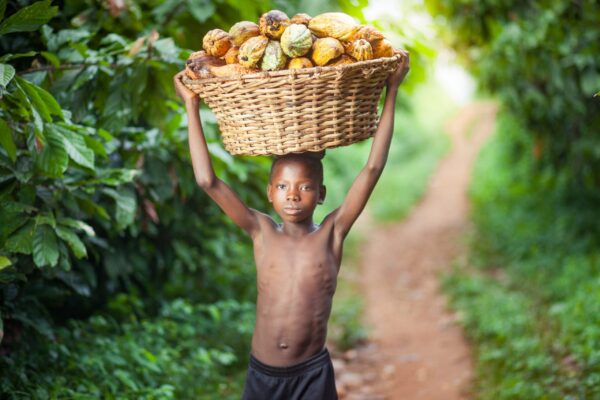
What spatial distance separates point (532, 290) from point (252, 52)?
493 cm

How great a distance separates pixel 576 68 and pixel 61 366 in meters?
4.87

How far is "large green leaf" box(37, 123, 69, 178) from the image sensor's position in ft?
8.56

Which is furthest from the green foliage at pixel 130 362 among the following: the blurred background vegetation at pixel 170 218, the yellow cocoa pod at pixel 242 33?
the yellow cocoa pod at pixel 242 33

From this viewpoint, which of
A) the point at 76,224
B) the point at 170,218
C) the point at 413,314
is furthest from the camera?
the point at 413,314

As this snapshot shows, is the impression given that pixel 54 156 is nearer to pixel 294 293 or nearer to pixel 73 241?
pixel 73 241

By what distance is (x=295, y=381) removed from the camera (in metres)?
2.51

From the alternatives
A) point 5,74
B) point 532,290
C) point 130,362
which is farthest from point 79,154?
point 532,290

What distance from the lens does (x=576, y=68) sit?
5.88 meters

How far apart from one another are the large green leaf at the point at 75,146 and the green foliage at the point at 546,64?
2893 mm

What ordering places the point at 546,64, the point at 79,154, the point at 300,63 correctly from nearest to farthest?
1. the point at 300,63
2. the point at 79,154
3. the point at 546,64

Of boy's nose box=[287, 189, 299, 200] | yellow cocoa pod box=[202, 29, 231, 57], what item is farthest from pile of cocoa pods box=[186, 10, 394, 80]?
boy's nose box=[287, 189, 299, 200]

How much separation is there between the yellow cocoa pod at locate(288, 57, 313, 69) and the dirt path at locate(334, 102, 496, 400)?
3.10 metres

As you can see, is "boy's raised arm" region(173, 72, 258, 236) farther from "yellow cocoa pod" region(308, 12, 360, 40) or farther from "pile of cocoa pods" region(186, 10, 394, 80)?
"yellow cocoa pod" region(308, 12, 360, 40)

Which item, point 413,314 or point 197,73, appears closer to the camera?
point 197,73
